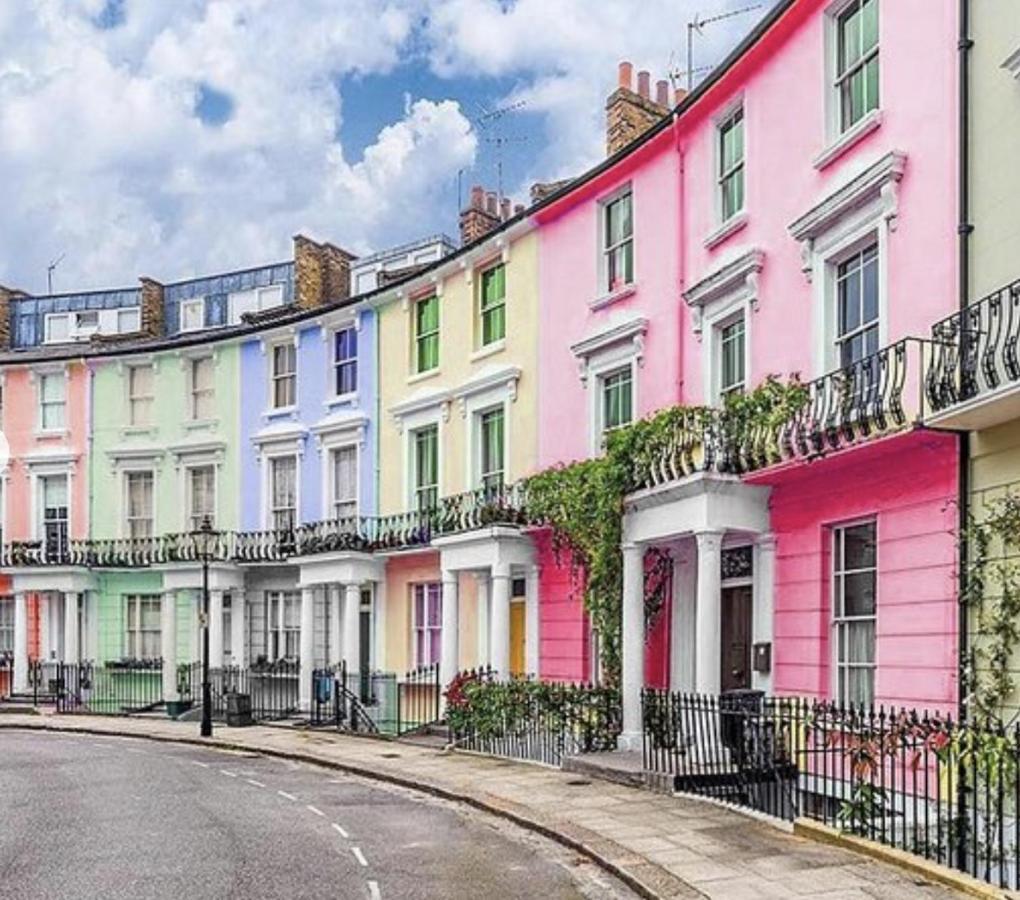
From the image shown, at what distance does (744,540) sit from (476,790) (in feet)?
15.4

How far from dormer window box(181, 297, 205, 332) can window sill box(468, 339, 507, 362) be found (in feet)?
60.6

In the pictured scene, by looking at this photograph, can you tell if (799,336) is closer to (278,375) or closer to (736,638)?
(736,638)

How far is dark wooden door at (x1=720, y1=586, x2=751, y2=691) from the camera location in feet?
57.1

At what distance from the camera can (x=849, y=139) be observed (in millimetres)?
14727

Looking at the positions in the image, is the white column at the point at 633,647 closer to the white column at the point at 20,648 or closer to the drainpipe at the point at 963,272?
the drainpipe at the point at 963,272

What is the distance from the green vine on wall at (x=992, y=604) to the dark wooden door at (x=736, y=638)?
203 inches

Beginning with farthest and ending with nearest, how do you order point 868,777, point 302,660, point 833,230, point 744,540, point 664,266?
point 302,660, point 664,266, point 744,540, point 833,230, point 868,777

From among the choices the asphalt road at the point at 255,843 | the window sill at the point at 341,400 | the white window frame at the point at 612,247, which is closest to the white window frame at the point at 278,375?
the window sill at the point at 341,400

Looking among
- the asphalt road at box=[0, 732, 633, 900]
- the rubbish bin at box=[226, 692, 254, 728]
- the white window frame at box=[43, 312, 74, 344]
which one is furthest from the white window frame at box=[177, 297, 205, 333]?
the asphalt road at box=[0, 732, 633, 900]

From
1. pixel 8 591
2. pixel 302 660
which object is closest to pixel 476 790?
pixel 302 660

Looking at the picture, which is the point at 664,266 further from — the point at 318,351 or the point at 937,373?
the point at 318,351

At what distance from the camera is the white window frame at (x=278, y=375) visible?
99.5ft

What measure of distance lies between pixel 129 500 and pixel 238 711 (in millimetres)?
8127

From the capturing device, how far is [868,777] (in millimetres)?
12836
